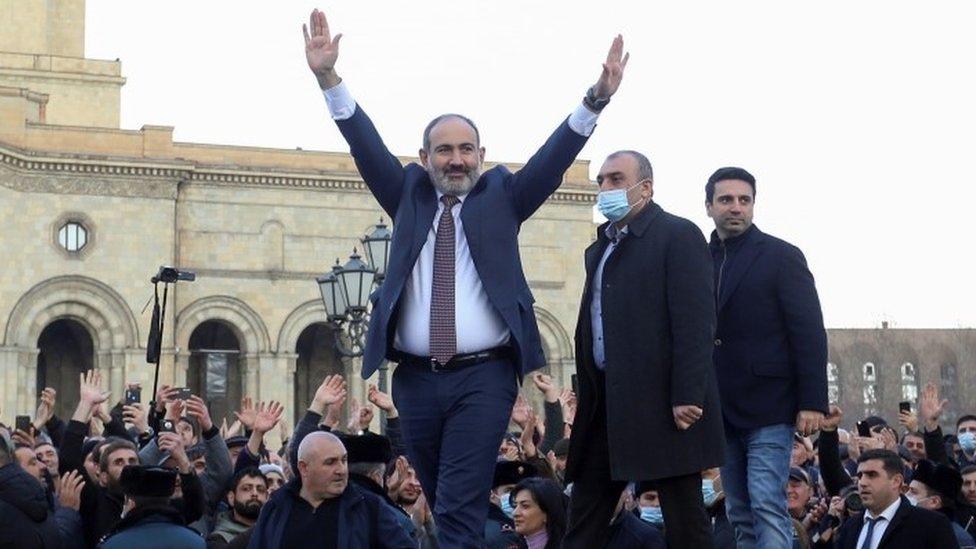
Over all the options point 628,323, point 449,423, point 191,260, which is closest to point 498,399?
point 449,423

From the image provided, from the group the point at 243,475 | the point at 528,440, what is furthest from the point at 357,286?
the point at 243,475

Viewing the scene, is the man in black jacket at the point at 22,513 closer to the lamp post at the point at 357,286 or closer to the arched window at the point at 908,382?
the lamp post at the point at 357,286

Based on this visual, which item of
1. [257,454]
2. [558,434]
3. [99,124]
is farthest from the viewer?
[99,124]

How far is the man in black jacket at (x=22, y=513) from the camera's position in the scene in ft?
33.2

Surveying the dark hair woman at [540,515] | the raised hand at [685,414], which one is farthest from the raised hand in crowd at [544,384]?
the raised hand at [685,414]

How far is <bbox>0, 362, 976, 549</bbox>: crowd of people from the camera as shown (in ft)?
28.1

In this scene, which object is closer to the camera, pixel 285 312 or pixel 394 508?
pixel 394 508

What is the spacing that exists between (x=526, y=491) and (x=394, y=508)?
1.61 meters

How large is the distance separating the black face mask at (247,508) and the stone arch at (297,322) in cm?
3483

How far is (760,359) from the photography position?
8.84 meters

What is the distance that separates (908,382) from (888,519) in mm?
70560

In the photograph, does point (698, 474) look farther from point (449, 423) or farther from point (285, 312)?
point (285, 312)

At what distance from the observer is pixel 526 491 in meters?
10.5

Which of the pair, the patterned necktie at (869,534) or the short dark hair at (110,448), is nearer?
the patterned necktie at (869,534)
